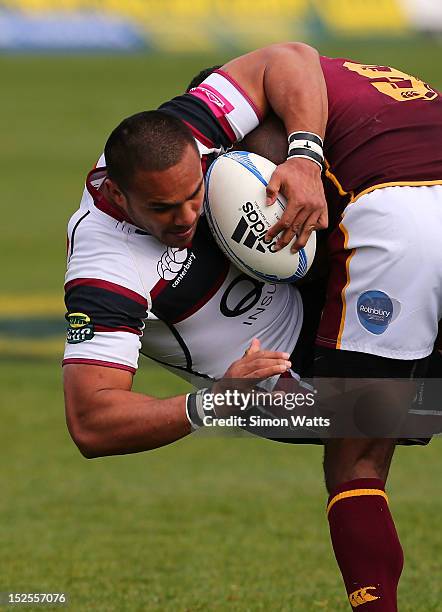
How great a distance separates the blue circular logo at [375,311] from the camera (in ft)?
15.1

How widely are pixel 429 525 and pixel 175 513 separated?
1.48 meters

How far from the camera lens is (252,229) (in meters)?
4.60

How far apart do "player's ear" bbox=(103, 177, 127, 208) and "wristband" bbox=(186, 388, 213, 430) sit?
0.71 metres

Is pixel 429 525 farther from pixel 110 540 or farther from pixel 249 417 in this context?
pixel 249 417

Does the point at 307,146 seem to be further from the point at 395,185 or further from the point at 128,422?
the point at 128,422

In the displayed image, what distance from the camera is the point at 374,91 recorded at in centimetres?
489

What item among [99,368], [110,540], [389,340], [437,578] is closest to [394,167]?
[389,340]

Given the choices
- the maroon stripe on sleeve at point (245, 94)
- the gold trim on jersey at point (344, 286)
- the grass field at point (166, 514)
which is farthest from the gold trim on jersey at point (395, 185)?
the grass field at point (166, 514)

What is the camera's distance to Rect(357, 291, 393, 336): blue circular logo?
459 cm

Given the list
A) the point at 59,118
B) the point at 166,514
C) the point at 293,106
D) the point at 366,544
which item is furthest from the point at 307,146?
the point at 59,118

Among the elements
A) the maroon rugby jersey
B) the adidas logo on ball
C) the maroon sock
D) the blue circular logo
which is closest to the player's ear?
→ the adidas logo on ball

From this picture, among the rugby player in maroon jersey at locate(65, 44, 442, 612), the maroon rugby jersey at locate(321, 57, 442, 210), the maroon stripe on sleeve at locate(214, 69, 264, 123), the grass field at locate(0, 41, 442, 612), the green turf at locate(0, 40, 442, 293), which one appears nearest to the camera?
the rugby player in maroon jersey at locate(65, 44, 442, 612)

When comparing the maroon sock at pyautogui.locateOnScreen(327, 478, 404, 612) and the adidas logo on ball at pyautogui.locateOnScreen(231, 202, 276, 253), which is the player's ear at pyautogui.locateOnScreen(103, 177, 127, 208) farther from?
the maroon sock at pyautogui.locateOnScreen(327, 478, 404, 612)

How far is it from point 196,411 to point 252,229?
0.67 meters
